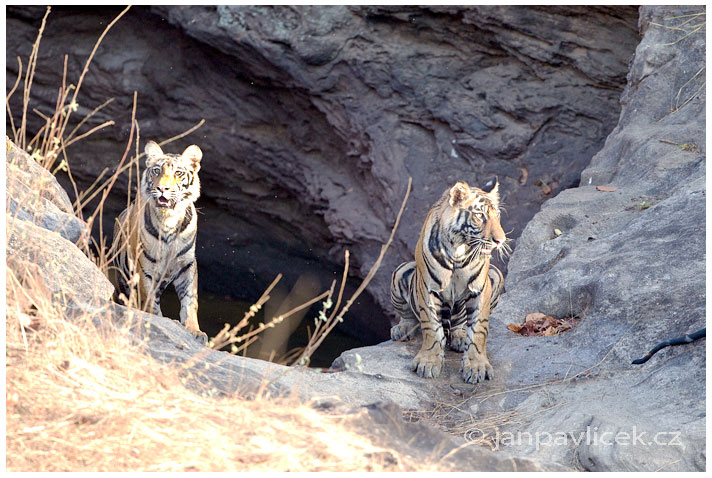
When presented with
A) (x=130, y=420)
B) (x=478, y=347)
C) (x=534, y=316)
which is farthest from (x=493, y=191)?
(x=130, y=420)

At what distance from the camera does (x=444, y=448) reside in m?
3.09

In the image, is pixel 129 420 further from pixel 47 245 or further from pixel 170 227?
pixel 170 227

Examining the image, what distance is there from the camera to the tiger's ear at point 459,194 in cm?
491

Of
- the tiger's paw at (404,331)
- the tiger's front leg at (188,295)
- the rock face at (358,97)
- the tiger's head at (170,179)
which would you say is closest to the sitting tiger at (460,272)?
the tiger's paw at (404,331)

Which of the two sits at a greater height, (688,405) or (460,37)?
(460,37)

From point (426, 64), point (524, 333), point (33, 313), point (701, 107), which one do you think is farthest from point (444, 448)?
point (426, 64)

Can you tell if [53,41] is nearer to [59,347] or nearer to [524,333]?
[524,333]

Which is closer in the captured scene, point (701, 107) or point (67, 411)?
point (67, 411)

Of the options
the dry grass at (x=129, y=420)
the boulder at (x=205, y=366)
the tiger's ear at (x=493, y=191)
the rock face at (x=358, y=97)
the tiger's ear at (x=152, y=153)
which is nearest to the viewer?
the dry grass at (x=129, y=420)

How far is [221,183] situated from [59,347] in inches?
337

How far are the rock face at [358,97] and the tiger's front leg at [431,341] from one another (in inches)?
170

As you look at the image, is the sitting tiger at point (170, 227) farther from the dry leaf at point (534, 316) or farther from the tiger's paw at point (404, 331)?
the dry leaf at point (534, 316)

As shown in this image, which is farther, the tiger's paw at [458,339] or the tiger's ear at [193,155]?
the tiger's ear at [193,155]

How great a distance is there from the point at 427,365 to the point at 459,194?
108cm
